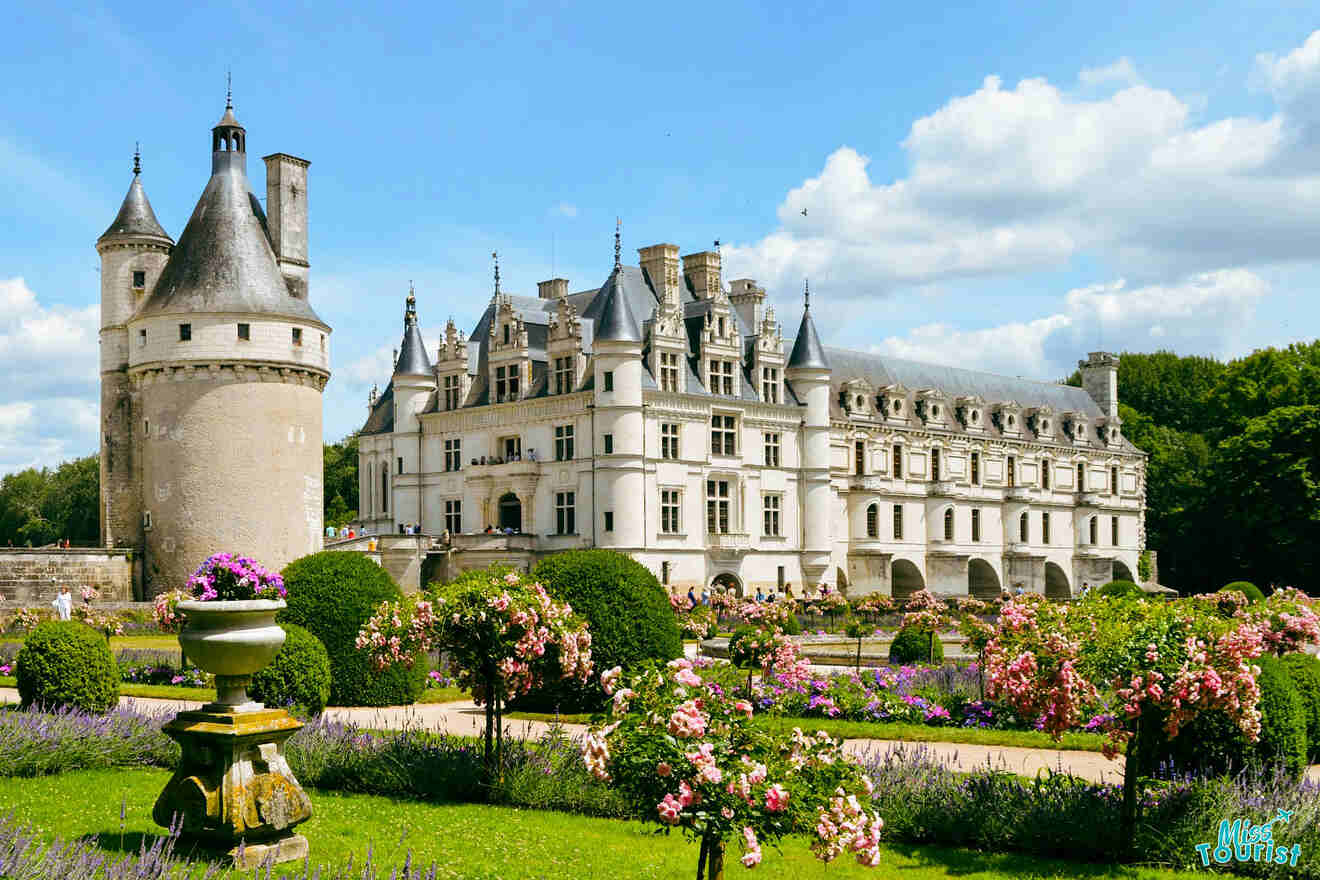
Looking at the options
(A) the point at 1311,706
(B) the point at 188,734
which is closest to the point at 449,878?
(B) the point at 188,734

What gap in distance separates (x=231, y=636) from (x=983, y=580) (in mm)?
51251

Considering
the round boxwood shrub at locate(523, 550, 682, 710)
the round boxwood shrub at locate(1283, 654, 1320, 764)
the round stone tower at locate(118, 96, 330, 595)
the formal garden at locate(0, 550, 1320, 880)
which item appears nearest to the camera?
the formal garden at locate(0, 550, 1320, 880)

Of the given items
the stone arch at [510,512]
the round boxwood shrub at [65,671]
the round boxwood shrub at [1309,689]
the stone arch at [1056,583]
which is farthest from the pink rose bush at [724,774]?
the stone arch at [1056,583]

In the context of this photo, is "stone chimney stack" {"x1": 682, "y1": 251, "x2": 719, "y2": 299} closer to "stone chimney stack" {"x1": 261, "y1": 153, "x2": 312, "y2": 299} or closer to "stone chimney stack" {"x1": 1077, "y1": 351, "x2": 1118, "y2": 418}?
"stone chimney stack" {"x1": 261, "y1": 153, "x2": 312, "y2": 299}

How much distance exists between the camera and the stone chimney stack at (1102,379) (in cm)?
6650

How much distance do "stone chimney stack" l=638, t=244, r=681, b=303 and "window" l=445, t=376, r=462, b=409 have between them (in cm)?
782

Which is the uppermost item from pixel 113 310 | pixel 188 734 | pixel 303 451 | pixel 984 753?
pixel 113 310

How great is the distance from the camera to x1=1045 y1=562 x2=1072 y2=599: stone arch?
6094 cm

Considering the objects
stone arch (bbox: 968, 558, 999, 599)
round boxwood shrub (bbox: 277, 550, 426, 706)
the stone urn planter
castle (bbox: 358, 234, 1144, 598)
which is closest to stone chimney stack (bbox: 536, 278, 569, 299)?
castle (bbox: 358, 234, 1144, 598)

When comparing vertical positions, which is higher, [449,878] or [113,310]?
[113,310]

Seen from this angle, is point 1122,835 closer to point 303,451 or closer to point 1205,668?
point 1205,668

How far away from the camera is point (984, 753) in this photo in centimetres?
1495

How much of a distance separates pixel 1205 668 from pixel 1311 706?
→ 4706 mm

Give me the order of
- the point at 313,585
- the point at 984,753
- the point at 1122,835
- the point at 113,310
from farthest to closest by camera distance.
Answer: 1. the point at 113,310
2. the point at 313,585
3. the point at 984,753
4. the point at 1122,835
